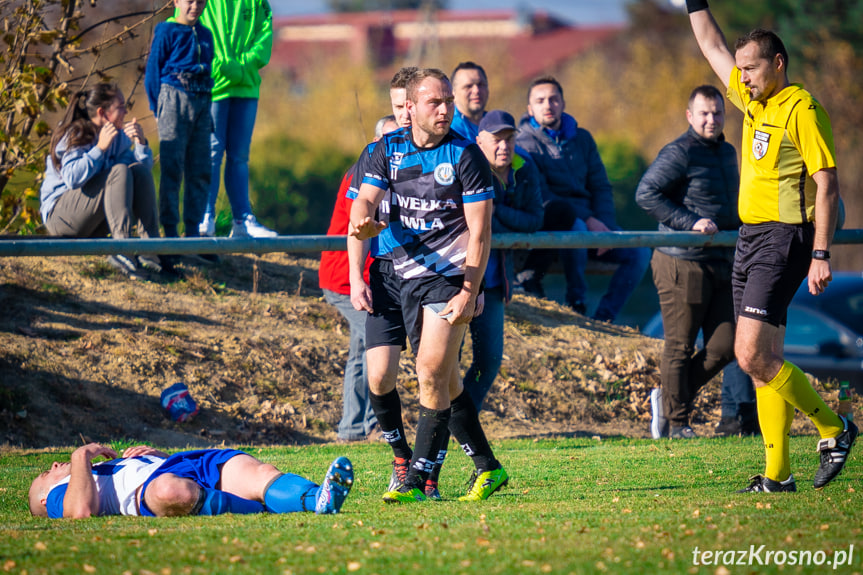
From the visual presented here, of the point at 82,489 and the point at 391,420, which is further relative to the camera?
the point at 391,420

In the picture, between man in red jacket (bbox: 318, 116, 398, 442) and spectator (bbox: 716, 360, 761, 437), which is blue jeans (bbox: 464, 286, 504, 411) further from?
spectator (bbox: 716, 360, 761, 437)

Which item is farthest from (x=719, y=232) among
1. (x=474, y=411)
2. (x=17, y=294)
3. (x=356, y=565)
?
(x=17, y=294)

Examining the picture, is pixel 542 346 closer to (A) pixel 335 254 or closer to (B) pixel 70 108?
(A) pixel 335 254

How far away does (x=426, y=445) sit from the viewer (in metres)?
5.48

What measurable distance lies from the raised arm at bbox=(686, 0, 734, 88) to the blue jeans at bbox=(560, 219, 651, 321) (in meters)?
4.66

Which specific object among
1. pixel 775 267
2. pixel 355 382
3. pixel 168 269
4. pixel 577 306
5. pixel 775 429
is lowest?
pixel 355 382

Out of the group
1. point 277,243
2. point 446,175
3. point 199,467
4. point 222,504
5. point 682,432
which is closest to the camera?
point 222,504

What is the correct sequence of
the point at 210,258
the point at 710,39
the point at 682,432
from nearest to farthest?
the point at 710,39
the point at 682,432
the point at 210,258

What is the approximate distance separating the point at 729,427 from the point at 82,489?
559cm

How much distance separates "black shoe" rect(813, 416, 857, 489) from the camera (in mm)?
5562

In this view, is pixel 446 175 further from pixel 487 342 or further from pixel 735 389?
pixel 735 389

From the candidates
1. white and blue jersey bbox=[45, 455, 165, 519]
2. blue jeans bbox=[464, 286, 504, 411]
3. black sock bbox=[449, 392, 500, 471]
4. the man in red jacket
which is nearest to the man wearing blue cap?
blue jeans bbox=[464, 286, 504, 411]

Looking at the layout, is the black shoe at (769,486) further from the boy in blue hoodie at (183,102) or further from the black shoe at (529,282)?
the boy in blue hoodie at (183,102)

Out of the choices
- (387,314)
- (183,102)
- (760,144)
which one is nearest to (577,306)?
(183,102)
